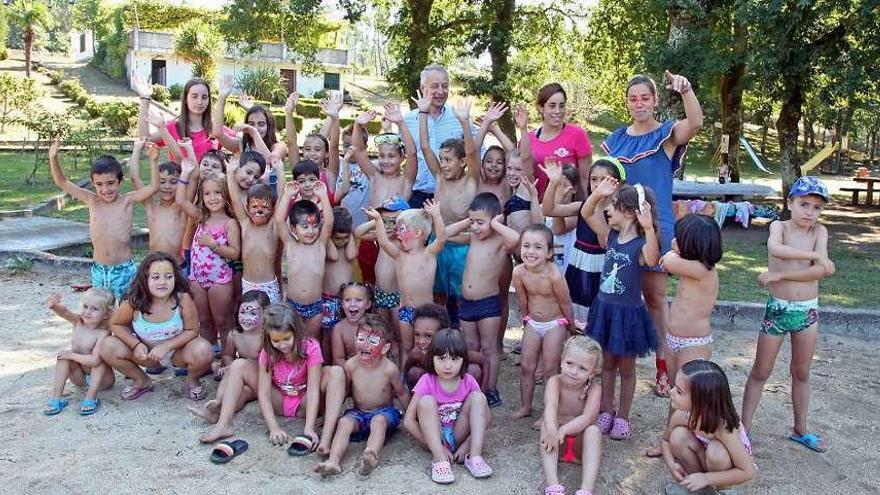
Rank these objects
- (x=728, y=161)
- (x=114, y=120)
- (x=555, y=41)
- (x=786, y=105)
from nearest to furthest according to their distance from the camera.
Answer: (x=786, y=105)
(x=728, y=161)
(x=555, y=41)
(x=114, y=120)

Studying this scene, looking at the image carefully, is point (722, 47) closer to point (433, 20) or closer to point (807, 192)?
point (433, 20)

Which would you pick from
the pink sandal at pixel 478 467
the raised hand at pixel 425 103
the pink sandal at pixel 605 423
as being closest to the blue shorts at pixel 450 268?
the raised hand at pixel 425 103

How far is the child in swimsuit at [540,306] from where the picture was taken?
4539 millimetres

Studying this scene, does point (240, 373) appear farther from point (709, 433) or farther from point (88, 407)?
point (709, 433)

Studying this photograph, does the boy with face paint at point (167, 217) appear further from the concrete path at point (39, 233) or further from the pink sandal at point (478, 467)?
the concrete path at point (39, 233)

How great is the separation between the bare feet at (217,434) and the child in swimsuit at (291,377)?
217mm

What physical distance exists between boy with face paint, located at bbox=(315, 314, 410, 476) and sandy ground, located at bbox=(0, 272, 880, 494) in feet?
0.43

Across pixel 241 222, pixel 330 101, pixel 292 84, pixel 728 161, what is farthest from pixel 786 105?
pixel 292 84

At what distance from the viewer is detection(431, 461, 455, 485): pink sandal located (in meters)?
3.84

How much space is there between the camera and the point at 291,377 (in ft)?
14.8

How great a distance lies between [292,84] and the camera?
45.0 meters

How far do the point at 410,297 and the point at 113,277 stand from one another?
2.23m

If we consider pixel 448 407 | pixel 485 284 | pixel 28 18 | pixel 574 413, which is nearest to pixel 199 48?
pixel 28 18

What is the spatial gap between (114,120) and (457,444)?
27.2 m
